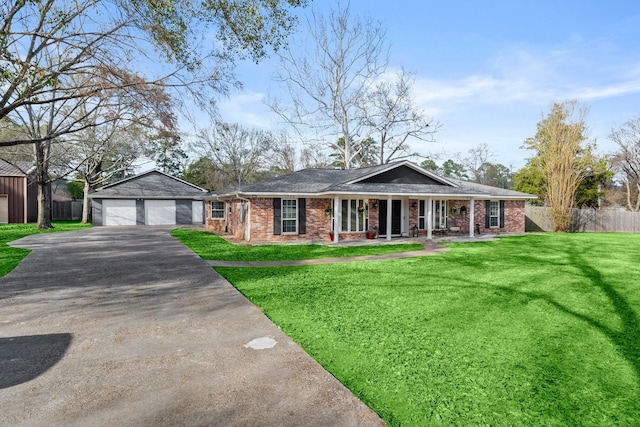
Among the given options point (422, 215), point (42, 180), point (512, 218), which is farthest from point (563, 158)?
point (42, 180)

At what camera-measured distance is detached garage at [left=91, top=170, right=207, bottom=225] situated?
26547mm

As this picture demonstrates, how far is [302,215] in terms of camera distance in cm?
1670

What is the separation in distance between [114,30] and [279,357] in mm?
9264

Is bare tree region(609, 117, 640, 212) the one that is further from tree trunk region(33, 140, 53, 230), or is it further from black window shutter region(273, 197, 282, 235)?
tree trunk region(33, 140, 53, 230)

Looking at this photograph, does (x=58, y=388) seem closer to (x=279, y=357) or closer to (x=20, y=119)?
(x=279, y=357)

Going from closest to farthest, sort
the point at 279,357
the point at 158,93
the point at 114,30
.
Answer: the point at 279,357, the point at 114,30, the point at 158,93

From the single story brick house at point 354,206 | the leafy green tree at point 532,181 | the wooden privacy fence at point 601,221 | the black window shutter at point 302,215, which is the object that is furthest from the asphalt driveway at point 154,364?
the leafy green tree at point 532,181

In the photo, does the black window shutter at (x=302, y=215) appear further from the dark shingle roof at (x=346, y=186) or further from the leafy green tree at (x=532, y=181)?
the leafy green tree at (x=532, y=181)

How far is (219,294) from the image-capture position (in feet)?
23.2

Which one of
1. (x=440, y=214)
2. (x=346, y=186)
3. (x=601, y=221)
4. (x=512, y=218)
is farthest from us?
(x=601, y=221)

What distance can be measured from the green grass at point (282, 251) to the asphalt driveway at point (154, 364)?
4.43 m

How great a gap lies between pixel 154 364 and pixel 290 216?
12706 millimetres

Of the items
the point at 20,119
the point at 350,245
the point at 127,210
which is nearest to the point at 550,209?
the point at 350,245

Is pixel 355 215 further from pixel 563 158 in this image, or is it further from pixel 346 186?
pixel 563 158
